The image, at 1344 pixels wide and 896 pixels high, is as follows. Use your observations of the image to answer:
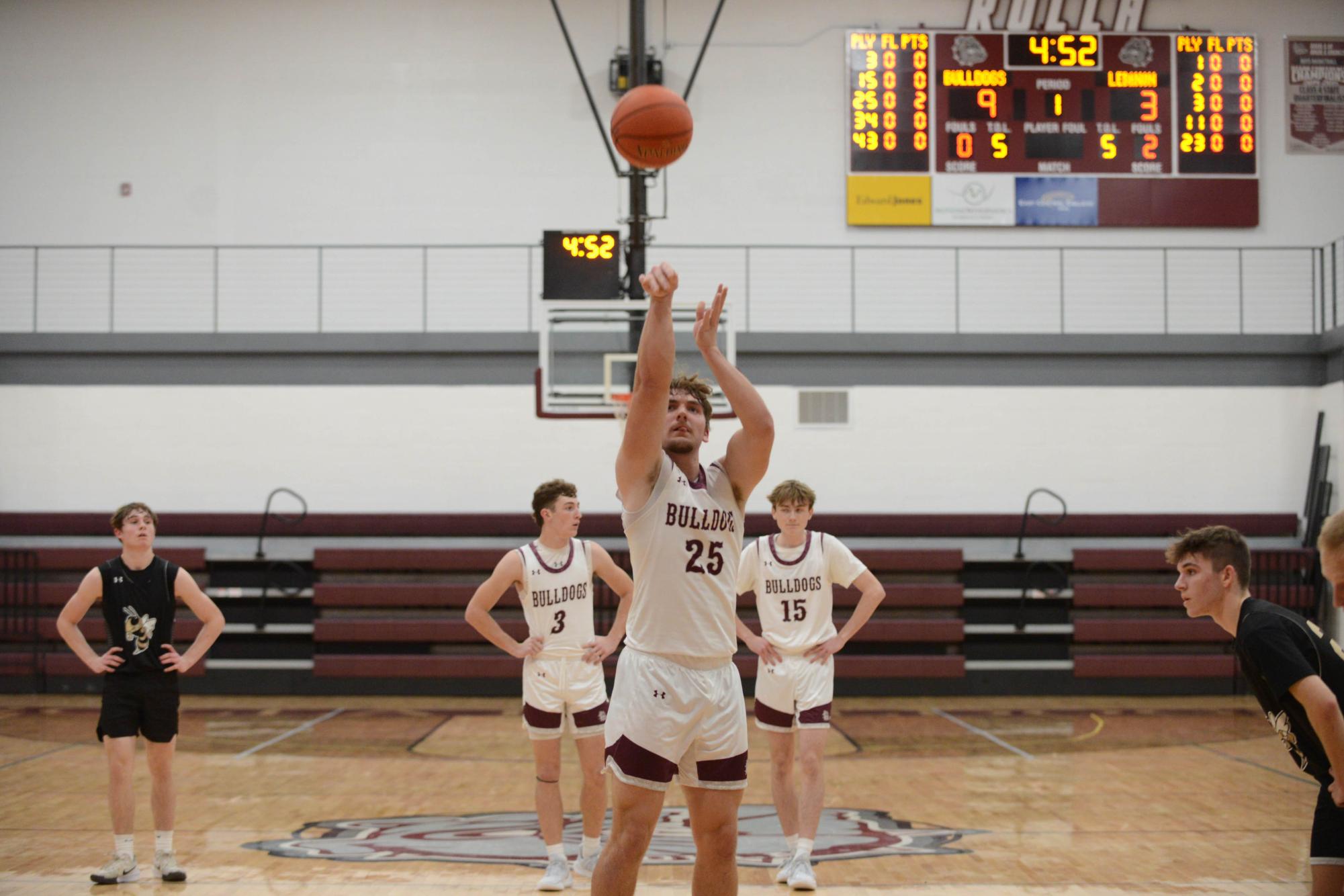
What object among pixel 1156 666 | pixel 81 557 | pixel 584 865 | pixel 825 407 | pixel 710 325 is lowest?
pixel 1156 666

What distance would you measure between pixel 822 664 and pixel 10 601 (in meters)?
11.1

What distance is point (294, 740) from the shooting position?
991 centimetres

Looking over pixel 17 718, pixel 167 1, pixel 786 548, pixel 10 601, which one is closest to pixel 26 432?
pixel 10 601

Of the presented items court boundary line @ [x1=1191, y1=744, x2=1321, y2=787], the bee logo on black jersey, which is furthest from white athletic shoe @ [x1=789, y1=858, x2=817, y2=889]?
court boundary line @ [x1=1191, y1=744, x2=1321, y2=787]

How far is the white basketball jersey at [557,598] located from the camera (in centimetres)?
575

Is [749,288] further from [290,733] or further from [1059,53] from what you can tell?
[290,733]

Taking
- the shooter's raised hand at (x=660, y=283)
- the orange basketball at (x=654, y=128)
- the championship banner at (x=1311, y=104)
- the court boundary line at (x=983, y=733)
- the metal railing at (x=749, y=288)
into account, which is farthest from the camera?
the championship banner at (x=1311, y=104)

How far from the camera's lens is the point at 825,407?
14484 mm

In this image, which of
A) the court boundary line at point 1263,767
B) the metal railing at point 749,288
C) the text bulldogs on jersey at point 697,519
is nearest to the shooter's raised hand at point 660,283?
the text bulldogs on jersey at point 697,519

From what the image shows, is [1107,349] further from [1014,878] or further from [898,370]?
[1014,878]

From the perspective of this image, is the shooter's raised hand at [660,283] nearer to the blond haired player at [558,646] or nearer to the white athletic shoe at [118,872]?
Answer: the blond haired player at [558,646]

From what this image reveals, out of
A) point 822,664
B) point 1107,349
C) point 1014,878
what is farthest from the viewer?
point 1107,349

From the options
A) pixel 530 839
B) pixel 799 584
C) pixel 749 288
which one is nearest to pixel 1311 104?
pixel 749 288

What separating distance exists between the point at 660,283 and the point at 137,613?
3.55 m
